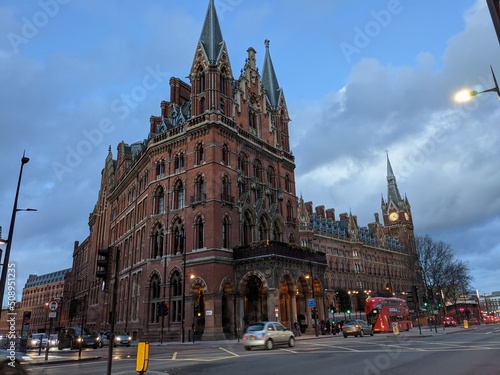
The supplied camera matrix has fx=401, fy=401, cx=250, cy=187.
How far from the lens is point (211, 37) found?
47.4 metres

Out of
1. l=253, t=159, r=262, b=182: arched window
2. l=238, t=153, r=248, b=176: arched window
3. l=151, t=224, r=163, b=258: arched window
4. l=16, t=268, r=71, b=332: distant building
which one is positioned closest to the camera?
l=151, t=224, r=163, b=258: arched window

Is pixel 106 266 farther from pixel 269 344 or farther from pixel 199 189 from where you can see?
pixel 199 189

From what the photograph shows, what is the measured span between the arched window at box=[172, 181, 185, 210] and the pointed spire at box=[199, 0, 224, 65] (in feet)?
46.7

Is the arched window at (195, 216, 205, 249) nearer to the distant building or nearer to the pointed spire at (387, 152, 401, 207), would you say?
the distant building

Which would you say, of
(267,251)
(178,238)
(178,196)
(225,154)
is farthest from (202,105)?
(267,251)

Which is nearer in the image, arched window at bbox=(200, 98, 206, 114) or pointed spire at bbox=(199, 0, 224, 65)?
arched window at bbox=(200, 98, 206, 114)

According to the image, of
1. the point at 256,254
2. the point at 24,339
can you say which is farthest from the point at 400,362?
the point at 256,254

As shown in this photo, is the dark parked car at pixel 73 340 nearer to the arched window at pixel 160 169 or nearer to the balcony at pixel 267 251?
the balcony at pixel 267 251

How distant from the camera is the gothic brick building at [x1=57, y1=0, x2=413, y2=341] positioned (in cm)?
3912

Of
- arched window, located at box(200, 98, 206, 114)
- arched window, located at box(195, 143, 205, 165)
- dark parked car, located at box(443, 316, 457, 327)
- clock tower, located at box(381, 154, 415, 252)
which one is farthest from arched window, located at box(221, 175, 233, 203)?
clock tower, located at box(381, 154, 415, 252)

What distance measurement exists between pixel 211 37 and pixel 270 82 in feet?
40.6

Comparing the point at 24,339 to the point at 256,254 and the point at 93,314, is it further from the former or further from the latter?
the point at 93,314

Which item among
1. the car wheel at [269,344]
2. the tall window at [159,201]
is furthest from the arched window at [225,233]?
the car wheel at [269,344]

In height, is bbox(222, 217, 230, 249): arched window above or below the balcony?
above
